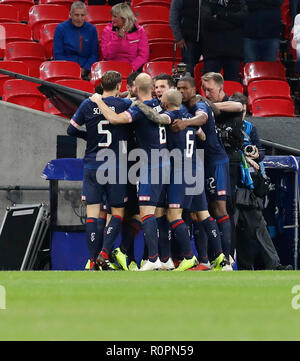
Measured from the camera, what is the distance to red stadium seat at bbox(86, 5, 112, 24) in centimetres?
1562

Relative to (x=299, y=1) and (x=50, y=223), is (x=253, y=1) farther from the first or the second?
(x=50, y=223)

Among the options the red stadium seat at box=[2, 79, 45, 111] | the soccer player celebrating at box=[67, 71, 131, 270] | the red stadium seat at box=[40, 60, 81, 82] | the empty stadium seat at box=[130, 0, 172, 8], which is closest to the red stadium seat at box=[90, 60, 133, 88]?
the red stadium seat at box=[40, 60, 81, 82]

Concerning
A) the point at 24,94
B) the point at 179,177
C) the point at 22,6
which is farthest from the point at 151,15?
the point at 179,177

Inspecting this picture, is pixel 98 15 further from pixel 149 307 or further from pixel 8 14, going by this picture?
pixel 149 307

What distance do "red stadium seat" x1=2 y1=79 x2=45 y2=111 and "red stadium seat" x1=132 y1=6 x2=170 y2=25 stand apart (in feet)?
11.4

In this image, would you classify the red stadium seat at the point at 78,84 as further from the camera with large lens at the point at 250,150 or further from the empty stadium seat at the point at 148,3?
the empty stadium seat at the point at 148,3

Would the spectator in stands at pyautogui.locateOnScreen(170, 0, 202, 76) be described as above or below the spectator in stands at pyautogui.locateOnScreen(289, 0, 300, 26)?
below

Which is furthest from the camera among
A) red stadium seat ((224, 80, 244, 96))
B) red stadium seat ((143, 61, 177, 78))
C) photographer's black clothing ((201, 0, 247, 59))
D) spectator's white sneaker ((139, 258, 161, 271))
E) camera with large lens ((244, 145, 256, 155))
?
red stadium seat ((143, 61, 177, 78))

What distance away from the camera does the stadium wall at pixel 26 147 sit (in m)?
11.7

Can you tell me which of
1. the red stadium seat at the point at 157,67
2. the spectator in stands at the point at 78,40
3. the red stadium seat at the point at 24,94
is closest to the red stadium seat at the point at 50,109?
the red stadium seat at the point at 24,94

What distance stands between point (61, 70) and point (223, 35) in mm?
2373

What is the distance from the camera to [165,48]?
14.7 meters

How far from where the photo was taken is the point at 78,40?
13531 millimetres

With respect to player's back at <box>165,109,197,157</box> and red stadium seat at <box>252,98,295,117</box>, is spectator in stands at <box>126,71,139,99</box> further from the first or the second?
red stadium seat at <box>252,98,295,117</box>
